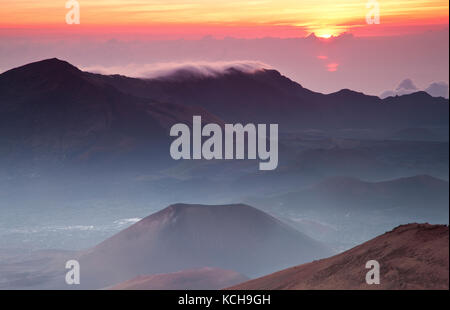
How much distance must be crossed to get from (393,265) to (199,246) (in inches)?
2188

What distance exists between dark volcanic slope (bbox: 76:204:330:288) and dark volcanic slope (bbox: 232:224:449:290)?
47.3 m

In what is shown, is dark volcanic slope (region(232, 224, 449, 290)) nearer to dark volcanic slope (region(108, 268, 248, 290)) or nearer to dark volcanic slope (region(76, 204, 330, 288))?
dark volcanic slope (region(108, 268, 248, 290))

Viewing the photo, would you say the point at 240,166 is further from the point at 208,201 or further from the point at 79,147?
the point at 79,147

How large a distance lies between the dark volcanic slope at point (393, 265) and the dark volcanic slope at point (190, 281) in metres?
25.0

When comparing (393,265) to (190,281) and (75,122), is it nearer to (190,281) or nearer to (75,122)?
(190,281)

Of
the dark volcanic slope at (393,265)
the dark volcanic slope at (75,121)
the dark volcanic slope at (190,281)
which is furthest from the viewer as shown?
the dark volcanic slope at (75,121)

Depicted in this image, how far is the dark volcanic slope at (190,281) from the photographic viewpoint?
56.3 m

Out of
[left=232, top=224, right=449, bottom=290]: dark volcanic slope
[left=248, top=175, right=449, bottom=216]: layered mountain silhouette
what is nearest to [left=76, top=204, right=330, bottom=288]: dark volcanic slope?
[left=232, top=224, right=449, bottom=290]: dark volcanic slope

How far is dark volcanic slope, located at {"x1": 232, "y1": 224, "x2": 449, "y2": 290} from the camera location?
79.6ft

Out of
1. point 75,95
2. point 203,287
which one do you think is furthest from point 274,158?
point 203,287

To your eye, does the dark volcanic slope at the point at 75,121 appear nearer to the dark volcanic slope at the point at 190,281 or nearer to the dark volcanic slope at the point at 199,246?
the dark volcanic slope at the point at 199,246

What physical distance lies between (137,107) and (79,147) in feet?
63.0

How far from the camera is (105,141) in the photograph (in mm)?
173125

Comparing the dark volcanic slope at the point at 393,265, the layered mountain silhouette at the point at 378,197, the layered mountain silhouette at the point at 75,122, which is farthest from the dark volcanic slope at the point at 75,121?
the dark volcanic slope at the point at 393,265
